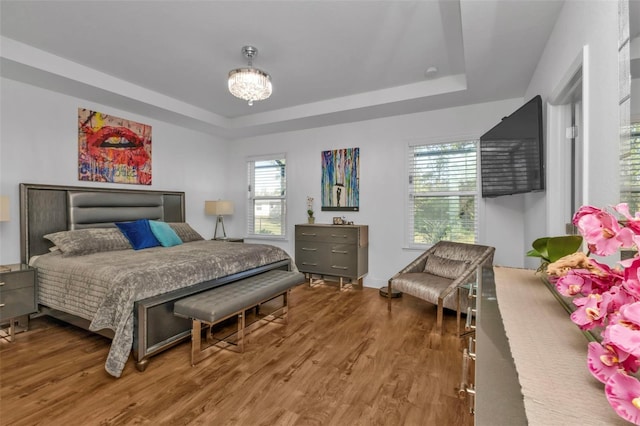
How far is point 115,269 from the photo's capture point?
228cm

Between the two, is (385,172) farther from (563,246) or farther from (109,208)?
(109,208)

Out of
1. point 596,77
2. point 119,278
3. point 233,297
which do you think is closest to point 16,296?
point 119,278

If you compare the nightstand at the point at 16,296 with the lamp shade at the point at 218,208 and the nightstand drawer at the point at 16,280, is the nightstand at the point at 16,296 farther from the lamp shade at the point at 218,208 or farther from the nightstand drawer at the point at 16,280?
the lamp shade at the point at 218,208

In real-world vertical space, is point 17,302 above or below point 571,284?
below

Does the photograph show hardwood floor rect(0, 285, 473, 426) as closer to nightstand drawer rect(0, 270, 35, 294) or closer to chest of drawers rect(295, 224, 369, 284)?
nightstand drawer rect(0, 270, 35, 294)

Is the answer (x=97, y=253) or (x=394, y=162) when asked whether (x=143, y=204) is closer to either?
(x=97, y=253)

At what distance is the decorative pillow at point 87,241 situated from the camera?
9.58 ft

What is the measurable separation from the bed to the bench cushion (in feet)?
0.47

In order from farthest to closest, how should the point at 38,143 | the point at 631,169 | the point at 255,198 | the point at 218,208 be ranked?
1. the point at 255,198
2. the point at 218,208
3. the point at 38,143
4. the point at 631,169

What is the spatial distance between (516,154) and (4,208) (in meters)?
4.61

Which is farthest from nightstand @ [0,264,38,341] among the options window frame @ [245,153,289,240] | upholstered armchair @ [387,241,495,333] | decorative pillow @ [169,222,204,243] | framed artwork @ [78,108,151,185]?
upholstered armchair @ [387,241,495,333]

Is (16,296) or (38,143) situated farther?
(38,143)

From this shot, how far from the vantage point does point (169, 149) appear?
4.57 meters

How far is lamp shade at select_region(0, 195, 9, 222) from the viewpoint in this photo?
2.73 m
